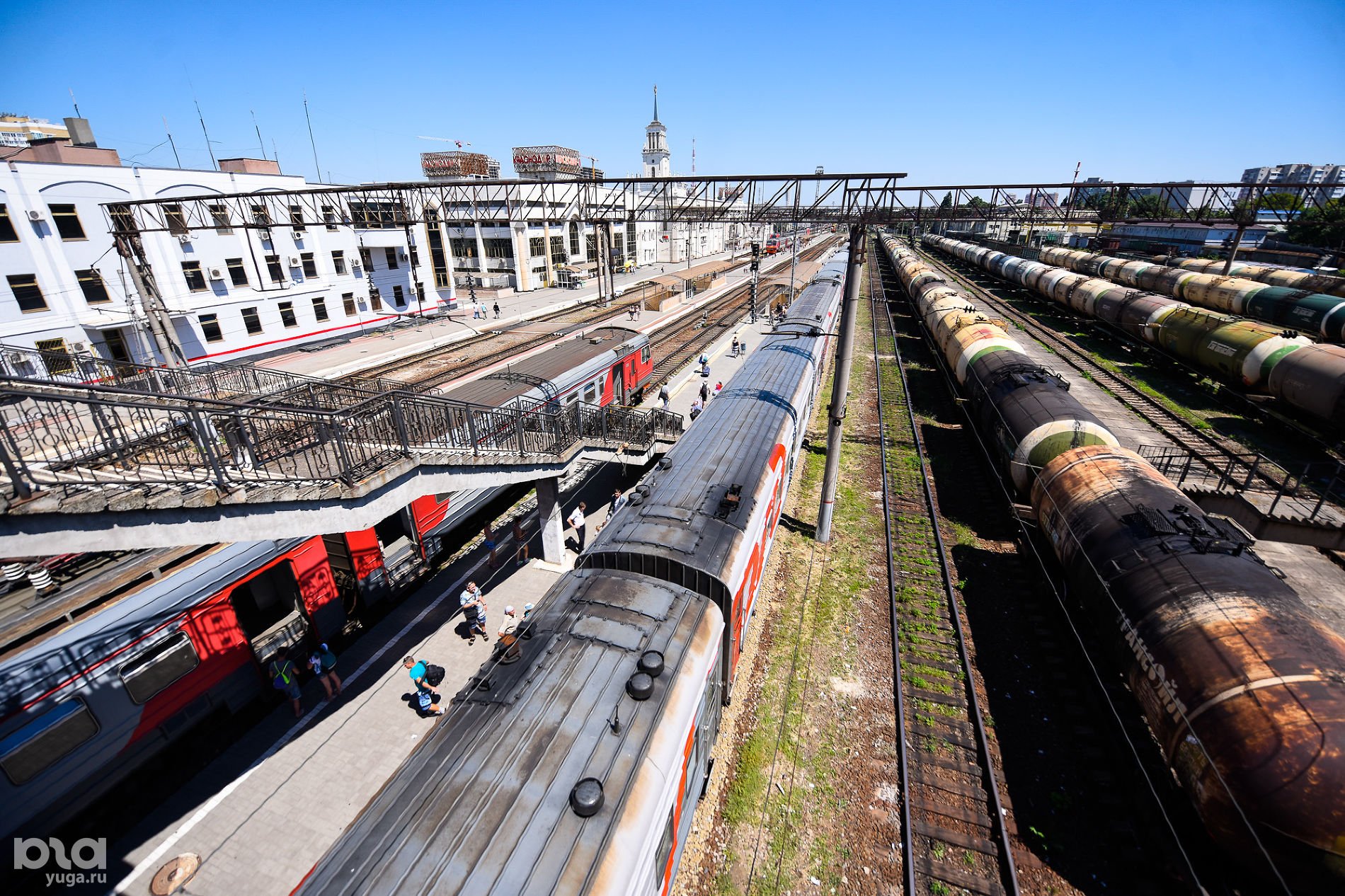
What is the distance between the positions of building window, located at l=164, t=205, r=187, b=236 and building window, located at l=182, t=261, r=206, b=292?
70.7 inches

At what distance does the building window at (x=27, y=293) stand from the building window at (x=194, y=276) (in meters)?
6.17

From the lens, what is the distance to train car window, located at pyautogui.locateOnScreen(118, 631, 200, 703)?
8641 mm

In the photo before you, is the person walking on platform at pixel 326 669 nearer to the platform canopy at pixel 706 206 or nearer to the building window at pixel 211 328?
the platform canopy at pixel 706 206

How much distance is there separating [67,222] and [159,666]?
1206 inches

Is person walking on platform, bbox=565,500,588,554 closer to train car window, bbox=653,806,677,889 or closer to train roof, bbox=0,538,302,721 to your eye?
train roof, bbox=0,538,302,721

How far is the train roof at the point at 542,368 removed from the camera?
15414mm

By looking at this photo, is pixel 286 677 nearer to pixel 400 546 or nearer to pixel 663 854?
pixel 400 546

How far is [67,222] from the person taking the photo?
25.8 metres

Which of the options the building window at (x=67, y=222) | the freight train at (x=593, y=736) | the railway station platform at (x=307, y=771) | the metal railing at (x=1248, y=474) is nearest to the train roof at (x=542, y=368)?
the railway station platform at (x=307, y=771)

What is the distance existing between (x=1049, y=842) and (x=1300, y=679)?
171 inches

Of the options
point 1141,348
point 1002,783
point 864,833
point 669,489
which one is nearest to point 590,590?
point 669,489

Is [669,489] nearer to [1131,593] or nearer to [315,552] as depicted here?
[315,552]

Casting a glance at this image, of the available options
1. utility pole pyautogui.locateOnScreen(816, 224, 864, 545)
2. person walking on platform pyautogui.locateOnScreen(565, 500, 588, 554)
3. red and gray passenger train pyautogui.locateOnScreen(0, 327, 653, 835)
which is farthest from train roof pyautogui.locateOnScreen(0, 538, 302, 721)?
utility pole pyautogui.locateOnScreen(816, 224, 864, 545)

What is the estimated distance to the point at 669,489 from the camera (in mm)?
10844
